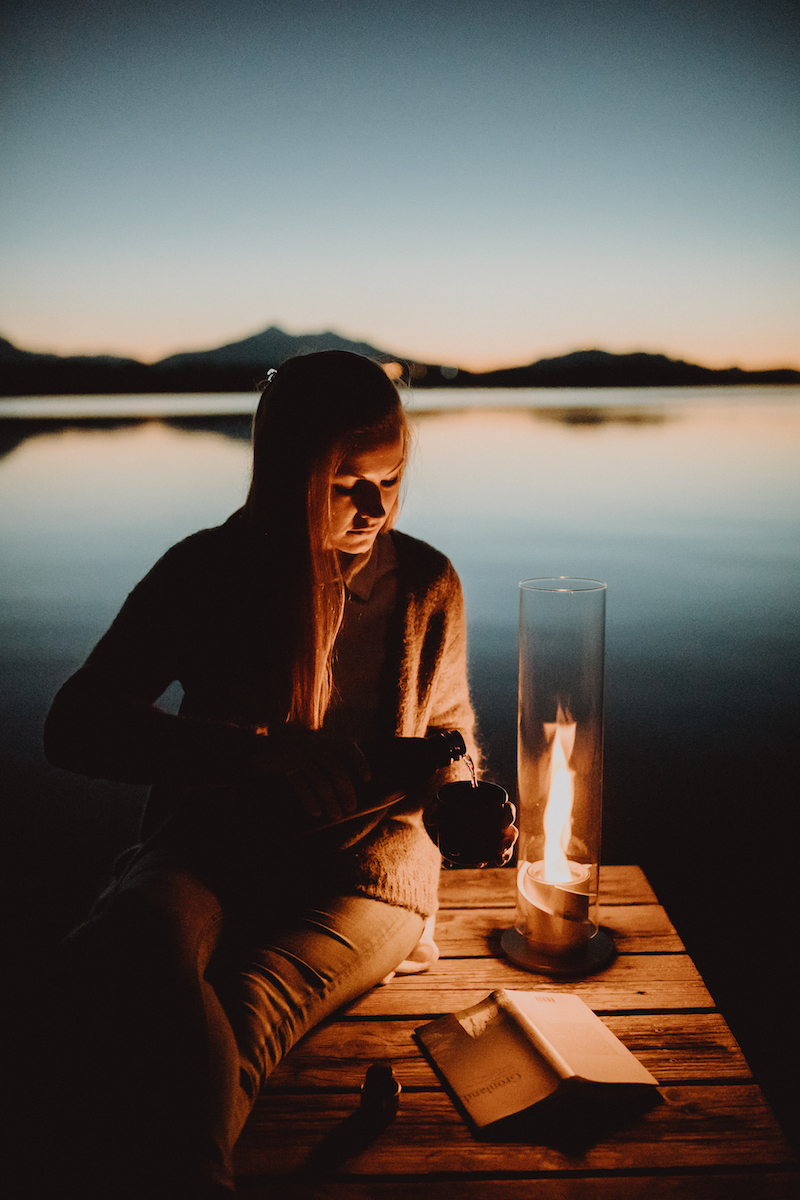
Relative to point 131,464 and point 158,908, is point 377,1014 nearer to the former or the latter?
point 158,908

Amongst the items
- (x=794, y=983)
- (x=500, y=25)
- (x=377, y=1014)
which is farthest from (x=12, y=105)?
(x=794, y=983)

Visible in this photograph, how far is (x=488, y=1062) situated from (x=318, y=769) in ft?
1.53

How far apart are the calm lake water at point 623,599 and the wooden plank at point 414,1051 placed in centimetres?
41

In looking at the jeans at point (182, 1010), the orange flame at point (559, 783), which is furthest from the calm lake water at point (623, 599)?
the jeans at point (182, 1010)

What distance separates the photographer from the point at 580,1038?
3.44 ft

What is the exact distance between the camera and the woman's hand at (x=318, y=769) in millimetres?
1003

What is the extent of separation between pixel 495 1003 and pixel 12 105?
3.67 m

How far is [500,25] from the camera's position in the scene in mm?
2648

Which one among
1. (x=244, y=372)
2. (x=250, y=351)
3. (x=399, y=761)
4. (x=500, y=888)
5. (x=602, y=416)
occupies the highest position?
(x=602, y=416)

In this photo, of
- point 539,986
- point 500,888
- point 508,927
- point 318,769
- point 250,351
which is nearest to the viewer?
point 318,769

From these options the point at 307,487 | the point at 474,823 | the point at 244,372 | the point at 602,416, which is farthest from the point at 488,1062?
the point at 602,416

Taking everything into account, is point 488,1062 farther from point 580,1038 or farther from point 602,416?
point 602,416

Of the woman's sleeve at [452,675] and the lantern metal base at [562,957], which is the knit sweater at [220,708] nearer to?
the woman's sleeve at [452,675]

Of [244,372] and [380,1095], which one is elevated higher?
[244,372]
